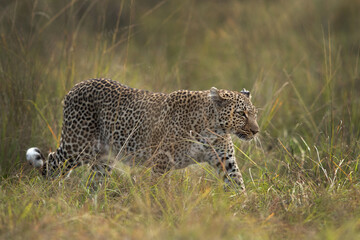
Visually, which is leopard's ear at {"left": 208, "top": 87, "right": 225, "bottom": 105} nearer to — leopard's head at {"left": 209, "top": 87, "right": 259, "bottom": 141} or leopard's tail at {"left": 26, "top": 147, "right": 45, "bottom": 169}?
leopard's head at {"left": 209, "top": 87, "right": 259, "bottom": 141}

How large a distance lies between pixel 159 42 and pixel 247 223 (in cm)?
877

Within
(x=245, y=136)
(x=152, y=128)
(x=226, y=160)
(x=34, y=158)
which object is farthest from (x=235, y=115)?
(x=34, y=158)

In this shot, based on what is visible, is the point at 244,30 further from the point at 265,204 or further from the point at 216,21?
the point at 265,204

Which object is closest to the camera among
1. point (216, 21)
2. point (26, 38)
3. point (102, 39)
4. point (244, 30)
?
point (26, 38)

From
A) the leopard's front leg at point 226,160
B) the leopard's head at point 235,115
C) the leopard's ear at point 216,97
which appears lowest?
the leopard's front leg at point 226,160

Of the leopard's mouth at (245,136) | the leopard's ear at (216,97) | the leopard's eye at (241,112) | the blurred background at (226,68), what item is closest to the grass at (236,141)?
the blurred background at (226,68)

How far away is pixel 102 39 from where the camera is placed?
885 centimetres

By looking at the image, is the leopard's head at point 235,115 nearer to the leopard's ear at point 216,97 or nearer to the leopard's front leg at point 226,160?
the leopard's ear at point 216,97

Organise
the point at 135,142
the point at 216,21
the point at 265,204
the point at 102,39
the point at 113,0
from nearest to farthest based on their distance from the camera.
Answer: the point at 265,204 < the point at 135,142 < the point at 102,39 < the point at 216,21 < the point at 113,0

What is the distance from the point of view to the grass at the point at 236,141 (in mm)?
4992

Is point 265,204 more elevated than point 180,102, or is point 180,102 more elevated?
point 180,102

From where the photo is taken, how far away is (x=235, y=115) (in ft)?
21.1

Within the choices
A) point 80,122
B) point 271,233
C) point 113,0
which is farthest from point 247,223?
point 113,0

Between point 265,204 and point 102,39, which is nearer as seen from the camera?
point 265,204
